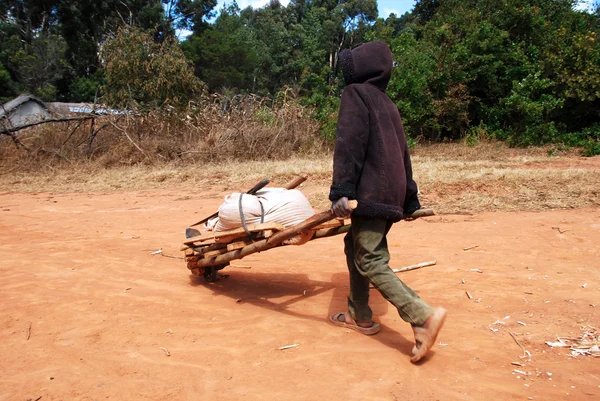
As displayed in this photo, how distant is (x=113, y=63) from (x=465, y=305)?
14.2m

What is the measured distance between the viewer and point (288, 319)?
3611 mm

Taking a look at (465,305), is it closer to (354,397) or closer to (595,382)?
(595,382)

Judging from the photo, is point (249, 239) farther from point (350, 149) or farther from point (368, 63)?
point (368, 63)

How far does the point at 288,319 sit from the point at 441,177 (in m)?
5.63

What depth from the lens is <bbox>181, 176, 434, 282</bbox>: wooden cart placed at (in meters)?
3.30

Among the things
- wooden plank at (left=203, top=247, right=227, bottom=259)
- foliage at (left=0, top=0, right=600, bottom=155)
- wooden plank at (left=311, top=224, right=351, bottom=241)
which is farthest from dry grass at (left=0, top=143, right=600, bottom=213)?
wooden plank at (left=311, top=224, right=351, bottom=241)

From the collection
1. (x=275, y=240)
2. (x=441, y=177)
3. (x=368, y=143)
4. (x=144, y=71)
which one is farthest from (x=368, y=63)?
(x=144, y=71)

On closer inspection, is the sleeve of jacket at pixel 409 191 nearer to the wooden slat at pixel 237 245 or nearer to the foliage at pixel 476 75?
the wooden slat at pixel 237 245

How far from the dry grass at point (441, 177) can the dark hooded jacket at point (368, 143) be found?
166 inches

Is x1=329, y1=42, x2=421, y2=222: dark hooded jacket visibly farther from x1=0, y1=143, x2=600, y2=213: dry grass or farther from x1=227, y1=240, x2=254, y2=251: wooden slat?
x1=0, y1=143, x2=600, y2=213: dry grass

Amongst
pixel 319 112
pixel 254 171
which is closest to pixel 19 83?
pixel 319 112

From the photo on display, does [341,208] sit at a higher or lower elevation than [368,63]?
lower

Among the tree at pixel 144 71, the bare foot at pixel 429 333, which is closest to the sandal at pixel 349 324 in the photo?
the bare foot at pixel 429 333

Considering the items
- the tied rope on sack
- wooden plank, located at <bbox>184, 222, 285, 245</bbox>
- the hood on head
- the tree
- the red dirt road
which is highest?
the tree
